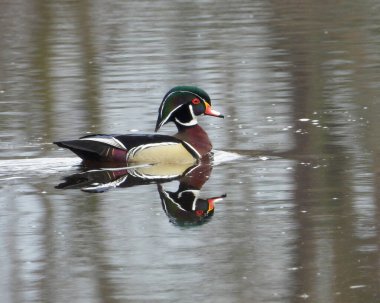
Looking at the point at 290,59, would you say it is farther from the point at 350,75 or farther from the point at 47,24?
the point at 47,24

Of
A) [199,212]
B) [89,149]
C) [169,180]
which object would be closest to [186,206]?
[199,212]

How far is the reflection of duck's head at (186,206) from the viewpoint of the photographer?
10.1 metres

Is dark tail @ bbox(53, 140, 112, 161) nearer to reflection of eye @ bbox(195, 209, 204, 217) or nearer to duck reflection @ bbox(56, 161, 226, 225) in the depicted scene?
duck reflection @ bbox(56, 161, 226, 225)

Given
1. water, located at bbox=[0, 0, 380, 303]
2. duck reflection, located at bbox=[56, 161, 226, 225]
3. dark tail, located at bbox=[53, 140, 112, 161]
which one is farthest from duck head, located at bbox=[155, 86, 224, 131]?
dark tail, located at bbox=[53, 140, 112, 161]

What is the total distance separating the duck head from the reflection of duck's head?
6.33 feet

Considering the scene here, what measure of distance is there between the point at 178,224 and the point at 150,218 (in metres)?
0.25

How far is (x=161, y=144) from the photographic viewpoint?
1256 cm

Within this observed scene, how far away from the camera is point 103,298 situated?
7805mm

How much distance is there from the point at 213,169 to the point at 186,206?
1.68 meters

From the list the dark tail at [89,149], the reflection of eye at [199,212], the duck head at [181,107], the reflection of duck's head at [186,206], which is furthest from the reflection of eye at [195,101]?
the reflection of eye at [199,212]

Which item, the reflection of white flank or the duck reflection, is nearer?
the duck reflection

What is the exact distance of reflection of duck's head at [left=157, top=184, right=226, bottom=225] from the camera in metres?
10.1

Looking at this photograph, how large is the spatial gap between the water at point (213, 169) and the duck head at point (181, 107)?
1.34 feet

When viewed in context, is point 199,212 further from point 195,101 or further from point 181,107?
point 195,101
